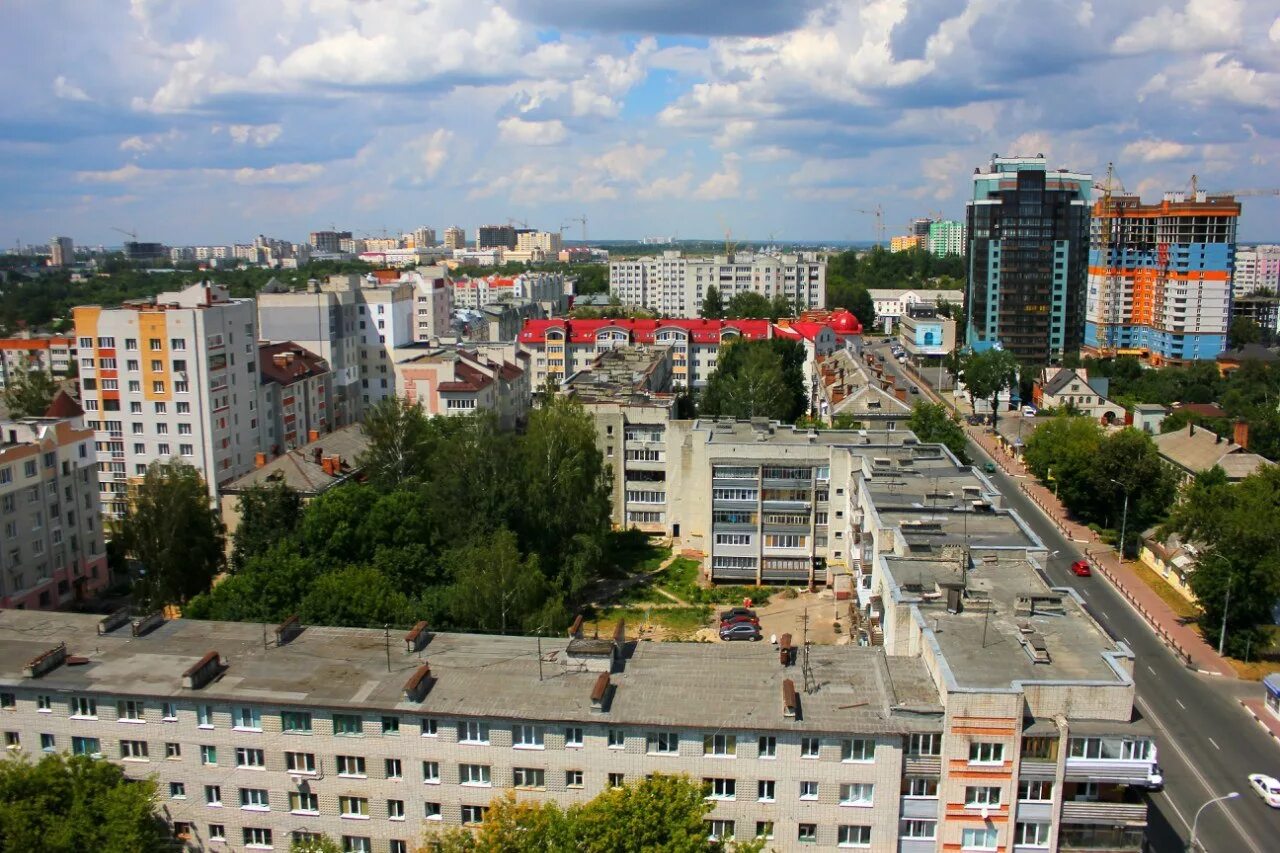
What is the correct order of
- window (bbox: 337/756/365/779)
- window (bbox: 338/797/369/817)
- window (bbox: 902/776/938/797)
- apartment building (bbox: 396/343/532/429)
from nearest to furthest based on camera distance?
window (bbox: 902/776/938/797)
window (bbox: 337/756/365/779)
window (bbox: 338/797/369/817)
apartment building (bbox: 396/343/532/429)

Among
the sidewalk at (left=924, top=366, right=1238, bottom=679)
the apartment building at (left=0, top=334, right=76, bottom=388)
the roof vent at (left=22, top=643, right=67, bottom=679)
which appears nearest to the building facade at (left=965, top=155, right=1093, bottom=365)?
the sidewalk at (left=924, top=366, right=1238, bottom=679)

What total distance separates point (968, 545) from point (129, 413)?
130 ft

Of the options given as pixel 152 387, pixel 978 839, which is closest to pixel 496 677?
pixel 978 839

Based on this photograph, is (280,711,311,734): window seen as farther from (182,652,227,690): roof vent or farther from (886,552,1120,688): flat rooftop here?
(886,552,1120,688): flat rooftop

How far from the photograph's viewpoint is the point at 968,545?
27078 millimetres

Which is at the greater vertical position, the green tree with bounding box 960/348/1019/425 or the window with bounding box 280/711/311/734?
the green tree with bounding box 960/348/1019/425

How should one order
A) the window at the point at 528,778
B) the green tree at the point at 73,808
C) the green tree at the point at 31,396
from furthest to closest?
1. the green tree at the point at 31,396
2. the window at the point at 528,778
3. the green tree at the point at 73,808

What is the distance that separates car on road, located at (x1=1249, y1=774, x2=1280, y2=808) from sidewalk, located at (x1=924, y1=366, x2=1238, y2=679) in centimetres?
746

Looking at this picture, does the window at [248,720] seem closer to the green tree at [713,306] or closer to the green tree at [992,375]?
the green tree at [992,375]

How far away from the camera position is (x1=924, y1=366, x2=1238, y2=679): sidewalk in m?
34.2

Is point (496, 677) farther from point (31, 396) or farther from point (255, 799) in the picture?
point (31, 396)

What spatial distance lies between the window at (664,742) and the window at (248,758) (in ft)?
25.5

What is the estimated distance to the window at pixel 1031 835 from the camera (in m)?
19.0

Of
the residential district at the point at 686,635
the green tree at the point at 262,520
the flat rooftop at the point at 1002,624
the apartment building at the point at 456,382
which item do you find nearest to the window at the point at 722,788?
the residential district at the point at 686,635
